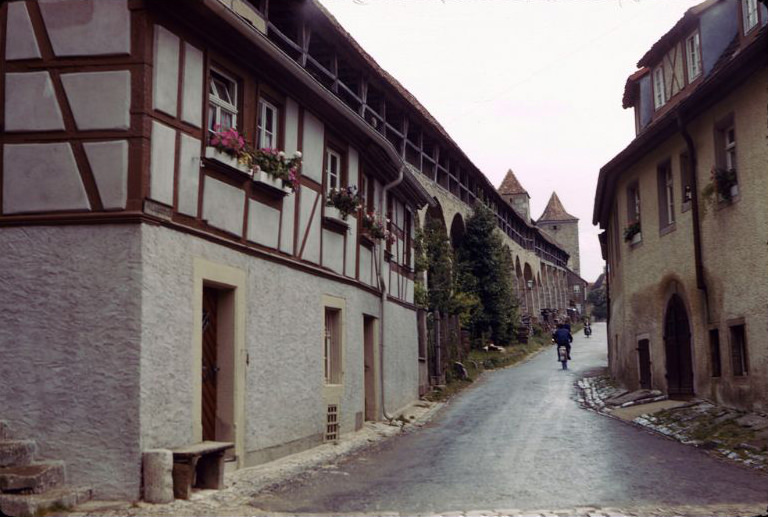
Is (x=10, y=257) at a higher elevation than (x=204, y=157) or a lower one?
lower

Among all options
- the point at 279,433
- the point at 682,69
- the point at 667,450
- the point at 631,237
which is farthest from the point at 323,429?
the point at 682,69

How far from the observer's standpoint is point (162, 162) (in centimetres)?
879

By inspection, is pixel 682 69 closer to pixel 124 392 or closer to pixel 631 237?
pixel 631 237

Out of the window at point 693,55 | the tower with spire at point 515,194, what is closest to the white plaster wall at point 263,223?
the window at point 693,55

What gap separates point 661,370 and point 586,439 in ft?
18.8

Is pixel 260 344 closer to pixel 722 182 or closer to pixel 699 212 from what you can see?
pixel 722 182

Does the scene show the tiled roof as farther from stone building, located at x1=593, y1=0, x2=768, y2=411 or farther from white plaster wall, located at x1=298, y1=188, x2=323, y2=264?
white plaster wall, located at x1=298, y1=188, x2=323, y2=264

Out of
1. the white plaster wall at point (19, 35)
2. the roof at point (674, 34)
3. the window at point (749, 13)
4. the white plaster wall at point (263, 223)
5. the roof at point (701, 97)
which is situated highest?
the roof at point (674, 34)

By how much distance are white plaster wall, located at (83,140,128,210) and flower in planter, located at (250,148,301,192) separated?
2149 millimetres

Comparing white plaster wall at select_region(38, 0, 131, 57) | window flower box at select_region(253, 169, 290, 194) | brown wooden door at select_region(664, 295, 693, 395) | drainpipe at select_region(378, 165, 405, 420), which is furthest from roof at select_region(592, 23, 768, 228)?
white plaster wall at select_region(38, 0, 131, 57)

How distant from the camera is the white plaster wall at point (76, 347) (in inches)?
315

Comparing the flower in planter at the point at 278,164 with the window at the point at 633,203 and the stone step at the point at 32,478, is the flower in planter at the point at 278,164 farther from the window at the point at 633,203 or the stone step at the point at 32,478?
the window at the point at 633,203

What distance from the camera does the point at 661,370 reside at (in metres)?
17.8

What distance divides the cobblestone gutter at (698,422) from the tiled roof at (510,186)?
51232 mm
